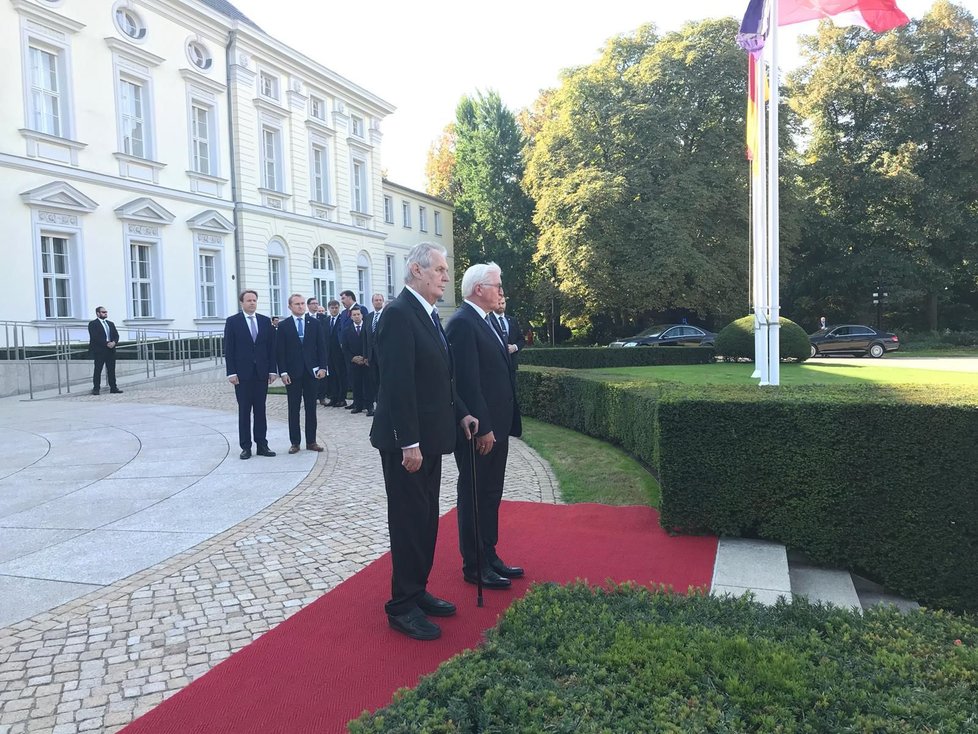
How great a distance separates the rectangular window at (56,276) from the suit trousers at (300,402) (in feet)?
48.7

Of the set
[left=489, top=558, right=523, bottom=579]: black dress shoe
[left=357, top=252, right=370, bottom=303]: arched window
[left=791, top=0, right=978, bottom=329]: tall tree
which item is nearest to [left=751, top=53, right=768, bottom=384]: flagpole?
[left=489, top=558, right=523, bottom=579]: black dress shoe

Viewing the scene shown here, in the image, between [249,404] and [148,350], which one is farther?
[148,350]

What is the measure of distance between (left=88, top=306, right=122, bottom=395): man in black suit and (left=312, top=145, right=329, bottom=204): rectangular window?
17.3 metres

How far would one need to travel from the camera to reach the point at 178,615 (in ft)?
13.1

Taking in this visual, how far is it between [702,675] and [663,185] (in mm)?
29916

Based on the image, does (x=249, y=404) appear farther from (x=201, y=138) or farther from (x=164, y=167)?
(x=201, y=138)

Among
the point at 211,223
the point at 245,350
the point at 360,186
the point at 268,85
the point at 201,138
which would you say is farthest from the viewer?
the point at 360,186

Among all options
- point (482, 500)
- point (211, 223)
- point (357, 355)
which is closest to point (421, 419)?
point (482, 500)

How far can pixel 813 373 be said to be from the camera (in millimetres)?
16016

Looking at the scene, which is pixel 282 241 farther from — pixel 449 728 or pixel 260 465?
pixel 449 728

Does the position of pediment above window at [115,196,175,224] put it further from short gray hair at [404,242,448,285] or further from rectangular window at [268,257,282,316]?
short gray hair at [404,242,448,285]

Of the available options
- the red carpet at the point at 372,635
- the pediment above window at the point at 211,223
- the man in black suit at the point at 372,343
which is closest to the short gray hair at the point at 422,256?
the red carpet at the point at 372,635

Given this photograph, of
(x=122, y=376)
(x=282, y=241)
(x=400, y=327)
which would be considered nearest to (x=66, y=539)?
(x=400, y=327)

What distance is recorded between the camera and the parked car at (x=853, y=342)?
30.3 meters
